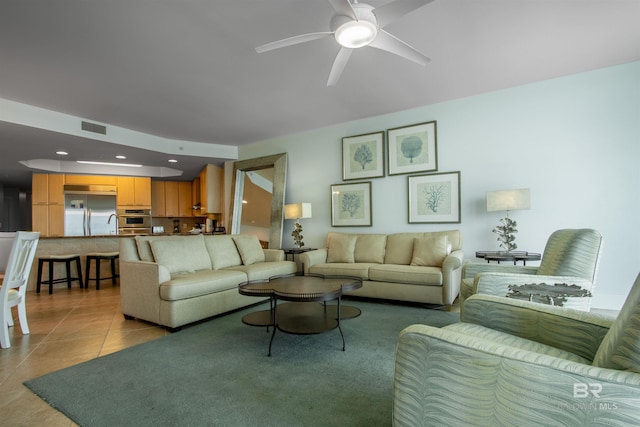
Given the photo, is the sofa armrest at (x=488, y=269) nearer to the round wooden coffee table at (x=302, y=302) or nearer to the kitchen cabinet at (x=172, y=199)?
the round wooden coffee table at (x=302, y=302)

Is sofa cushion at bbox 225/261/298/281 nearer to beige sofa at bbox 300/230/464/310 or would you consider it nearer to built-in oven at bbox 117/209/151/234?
beige sofa at bbox 300/230/464/310

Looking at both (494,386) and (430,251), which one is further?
(430,251)

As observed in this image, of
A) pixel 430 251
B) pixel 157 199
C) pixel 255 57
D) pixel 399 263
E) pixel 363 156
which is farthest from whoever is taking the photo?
pixel 157 199

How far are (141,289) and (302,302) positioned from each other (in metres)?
1.77

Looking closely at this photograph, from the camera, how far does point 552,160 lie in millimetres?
3664

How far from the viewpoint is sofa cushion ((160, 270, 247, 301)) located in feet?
9.48

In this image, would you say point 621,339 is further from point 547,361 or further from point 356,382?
point 356,382

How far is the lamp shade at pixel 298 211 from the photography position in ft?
16.6

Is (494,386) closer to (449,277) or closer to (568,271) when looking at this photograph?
(568,271)

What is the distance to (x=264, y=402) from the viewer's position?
167 cm

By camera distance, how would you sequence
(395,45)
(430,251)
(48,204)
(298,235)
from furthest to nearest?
(48,204)
(298,235)
(430,251)
(395,45)

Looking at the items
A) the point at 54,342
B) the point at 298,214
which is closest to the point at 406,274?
the point at 298,214

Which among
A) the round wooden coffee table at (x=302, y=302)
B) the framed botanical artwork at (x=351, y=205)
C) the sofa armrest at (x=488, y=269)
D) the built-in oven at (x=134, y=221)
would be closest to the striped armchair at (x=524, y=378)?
the round wooden coffee table at (x=302, y=302)

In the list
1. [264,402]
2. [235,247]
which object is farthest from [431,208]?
[264,402]
